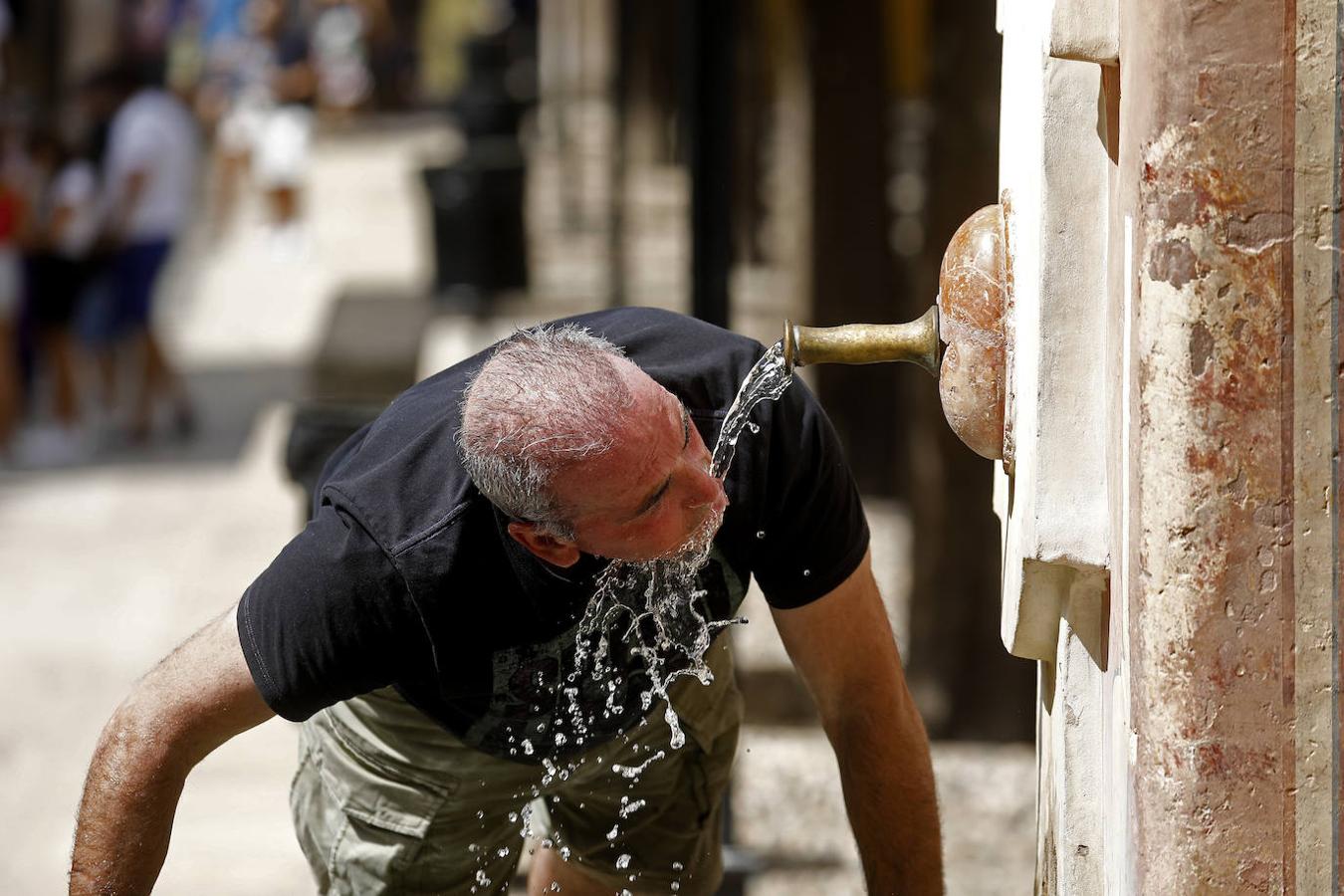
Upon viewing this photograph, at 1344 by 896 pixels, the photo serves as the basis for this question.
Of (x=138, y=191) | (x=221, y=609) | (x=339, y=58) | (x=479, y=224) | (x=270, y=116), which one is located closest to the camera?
(x=221, y=609)

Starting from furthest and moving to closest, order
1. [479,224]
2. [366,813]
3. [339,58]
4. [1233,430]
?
[339,58] < [479,224] < [366,813] < [1233,430]

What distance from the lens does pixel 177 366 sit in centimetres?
944

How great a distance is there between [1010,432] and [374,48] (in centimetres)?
1563

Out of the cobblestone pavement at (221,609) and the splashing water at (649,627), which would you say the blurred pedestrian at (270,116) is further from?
the splashing water at (649,627)

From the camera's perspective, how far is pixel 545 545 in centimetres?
224

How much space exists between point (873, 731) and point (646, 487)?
0.58m

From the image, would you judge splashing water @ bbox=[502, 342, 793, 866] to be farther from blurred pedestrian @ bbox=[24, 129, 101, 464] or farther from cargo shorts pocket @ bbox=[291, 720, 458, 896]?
blurred pedestrian @ bbox=[24, 129, 101, 464]

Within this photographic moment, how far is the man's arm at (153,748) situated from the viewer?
2.23 metres

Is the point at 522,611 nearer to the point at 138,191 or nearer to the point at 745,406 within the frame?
the point at 745,406

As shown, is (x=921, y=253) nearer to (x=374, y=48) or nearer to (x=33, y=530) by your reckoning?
(x=33, y=530)

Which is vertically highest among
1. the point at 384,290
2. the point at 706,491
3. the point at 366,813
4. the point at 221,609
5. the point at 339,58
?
the point at 339,58

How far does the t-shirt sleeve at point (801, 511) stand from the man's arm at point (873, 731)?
0.17 ft

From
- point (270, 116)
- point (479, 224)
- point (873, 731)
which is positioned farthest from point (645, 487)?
point (270, 116)

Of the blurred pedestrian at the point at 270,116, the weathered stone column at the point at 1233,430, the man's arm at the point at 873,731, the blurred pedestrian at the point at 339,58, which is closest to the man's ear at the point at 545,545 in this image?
the man's arm at the point at 873,731
